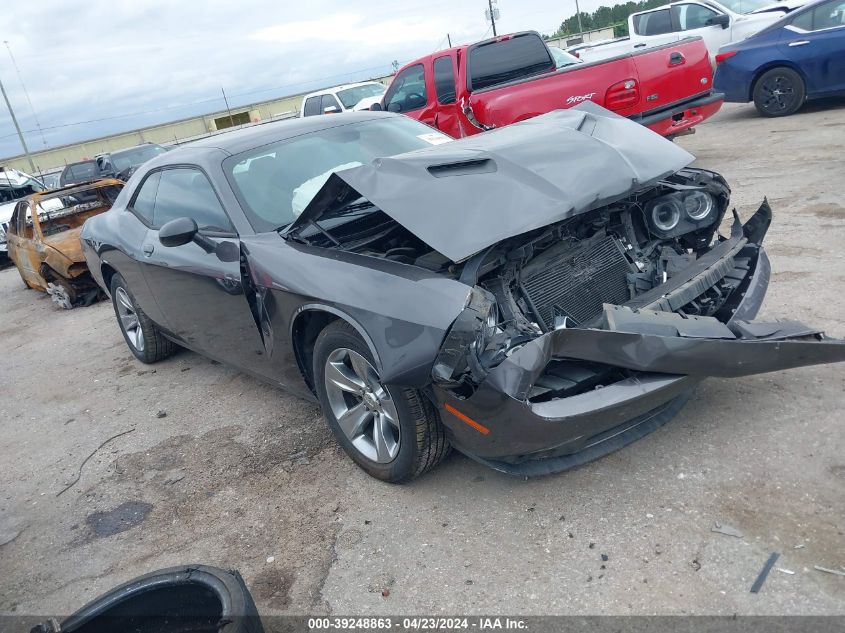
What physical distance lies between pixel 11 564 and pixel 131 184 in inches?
118

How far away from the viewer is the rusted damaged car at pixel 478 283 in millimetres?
2791

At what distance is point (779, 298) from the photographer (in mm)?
4531

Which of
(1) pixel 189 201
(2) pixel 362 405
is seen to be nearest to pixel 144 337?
(1) pixel 189 201

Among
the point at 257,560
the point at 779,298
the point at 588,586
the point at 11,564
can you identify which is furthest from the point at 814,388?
the point at 11,564

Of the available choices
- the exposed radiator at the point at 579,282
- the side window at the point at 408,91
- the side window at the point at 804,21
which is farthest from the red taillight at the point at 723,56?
the exposed radiator at the point at 579,282

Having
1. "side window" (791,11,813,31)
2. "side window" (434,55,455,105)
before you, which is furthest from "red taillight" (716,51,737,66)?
"side window" (434,55,455,105)

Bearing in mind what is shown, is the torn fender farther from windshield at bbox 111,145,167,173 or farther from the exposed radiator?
windshield at bbox 111,145,167,173

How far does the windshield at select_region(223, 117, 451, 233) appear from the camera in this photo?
3.98m

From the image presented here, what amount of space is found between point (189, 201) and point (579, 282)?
2.53 metres

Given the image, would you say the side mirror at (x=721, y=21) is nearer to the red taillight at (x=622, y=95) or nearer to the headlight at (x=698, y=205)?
the red taillight at (x=622, y=95)

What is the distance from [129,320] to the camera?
6094 millimetres

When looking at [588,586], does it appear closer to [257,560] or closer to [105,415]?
[257,560]

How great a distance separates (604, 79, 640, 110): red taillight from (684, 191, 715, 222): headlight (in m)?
4.11

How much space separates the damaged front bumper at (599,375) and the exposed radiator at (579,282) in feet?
1.16
